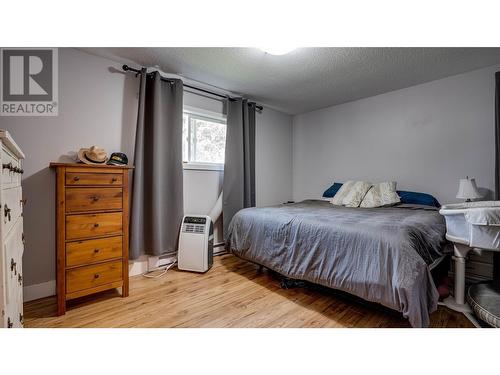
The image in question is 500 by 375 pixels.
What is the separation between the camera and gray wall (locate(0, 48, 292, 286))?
6.15 feet

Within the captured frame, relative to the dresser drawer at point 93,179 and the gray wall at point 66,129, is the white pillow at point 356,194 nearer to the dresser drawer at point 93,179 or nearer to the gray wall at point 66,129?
the dresser drawer at point 93,179

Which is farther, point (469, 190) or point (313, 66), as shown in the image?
point (313, 66)

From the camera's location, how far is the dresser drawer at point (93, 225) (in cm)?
162

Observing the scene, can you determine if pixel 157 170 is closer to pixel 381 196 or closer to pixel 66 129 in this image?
pixel 66 129

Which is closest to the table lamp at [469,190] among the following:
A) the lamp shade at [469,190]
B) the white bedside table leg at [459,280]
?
the lamp shade at [469,190]

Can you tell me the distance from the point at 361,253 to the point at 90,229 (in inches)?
77.7

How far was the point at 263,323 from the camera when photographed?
150 cm

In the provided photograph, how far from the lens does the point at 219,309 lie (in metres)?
1.68

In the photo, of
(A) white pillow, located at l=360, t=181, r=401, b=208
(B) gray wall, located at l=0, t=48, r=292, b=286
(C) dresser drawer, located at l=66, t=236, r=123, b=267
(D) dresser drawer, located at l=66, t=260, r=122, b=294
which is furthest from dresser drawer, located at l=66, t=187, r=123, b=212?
(A) white pillow, located at l=360, t=181, r=401, b=208

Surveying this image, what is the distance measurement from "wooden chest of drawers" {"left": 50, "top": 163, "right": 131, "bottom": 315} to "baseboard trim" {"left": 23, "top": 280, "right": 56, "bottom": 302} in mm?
524

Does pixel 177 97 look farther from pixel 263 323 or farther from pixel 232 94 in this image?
pixel 263 323

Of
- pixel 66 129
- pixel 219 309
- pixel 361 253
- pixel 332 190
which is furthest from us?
pixel 332 190

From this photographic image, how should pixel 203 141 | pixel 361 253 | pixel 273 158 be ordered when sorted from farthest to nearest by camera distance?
pixel 273 158 < pixel 203 141 < pixel 361 253

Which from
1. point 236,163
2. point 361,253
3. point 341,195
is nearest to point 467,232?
point 361,253
